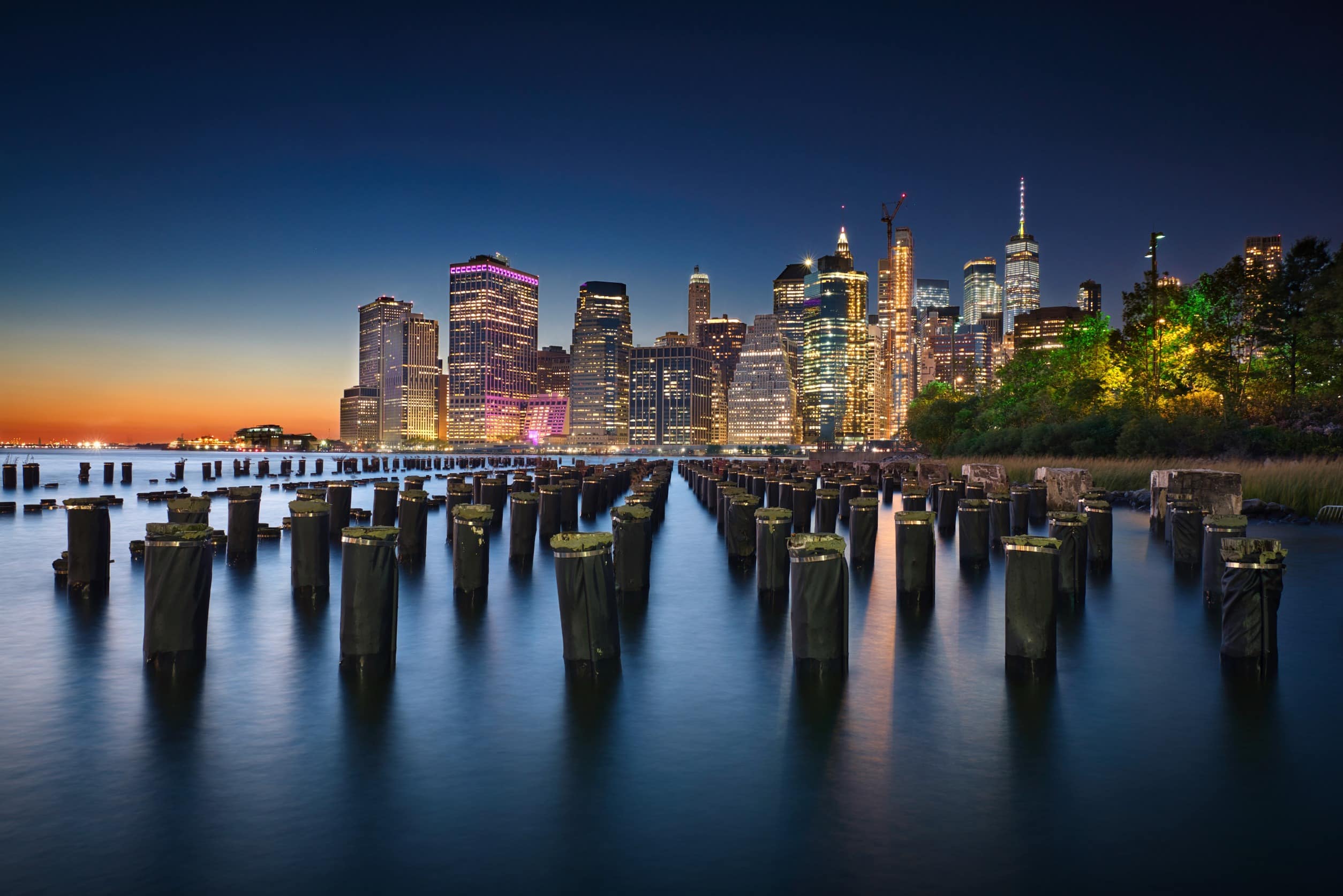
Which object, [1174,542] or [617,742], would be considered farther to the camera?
[1174,542]

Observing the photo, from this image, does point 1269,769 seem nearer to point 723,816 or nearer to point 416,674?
point 723,816

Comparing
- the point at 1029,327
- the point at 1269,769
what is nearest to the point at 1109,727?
the point at 1269,769

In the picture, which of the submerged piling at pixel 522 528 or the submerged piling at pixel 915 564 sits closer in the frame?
the submerged piling at pixel 915 564

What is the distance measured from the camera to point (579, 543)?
24.1 ft

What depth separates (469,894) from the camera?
4.06 meters

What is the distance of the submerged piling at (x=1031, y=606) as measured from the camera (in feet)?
24.5

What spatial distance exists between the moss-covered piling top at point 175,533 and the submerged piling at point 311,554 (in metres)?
3.45

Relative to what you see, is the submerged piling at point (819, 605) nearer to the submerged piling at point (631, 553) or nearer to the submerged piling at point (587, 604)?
the submerged piling at point (587, 604)

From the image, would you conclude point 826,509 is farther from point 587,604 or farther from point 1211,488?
point 587,604

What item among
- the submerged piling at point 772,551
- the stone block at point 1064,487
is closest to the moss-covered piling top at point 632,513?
the submerged piling at point 772,551

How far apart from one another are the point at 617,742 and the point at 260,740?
102 inches

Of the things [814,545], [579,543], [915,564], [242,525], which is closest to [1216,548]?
[915,564]

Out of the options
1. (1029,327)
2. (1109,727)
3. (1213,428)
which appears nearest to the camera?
(1109,727)

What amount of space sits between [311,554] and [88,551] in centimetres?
326
